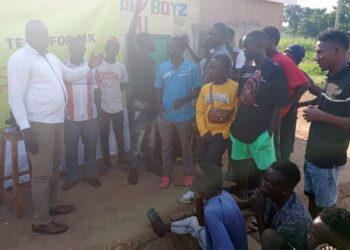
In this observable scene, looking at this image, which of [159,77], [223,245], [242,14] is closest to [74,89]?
[159,77]

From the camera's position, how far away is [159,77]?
173 inches

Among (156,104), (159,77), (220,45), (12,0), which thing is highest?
(12,0)

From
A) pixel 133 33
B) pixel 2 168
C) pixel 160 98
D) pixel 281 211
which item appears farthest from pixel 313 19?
pixel 281 211

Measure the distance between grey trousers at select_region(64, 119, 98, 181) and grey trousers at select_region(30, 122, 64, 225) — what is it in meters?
0.86

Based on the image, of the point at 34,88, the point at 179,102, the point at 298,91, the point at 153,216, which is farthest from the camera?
the point at 179,102

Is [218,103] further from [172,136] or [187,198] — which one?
[187,198]

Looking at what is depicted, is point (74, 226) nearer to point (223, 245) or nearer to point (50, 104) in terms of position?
point (50, 104)

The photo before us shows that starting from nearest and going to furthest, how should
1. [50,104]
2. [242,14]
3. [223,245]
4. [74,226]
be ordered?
[223,245], [50,104], [74,226], [242,14]

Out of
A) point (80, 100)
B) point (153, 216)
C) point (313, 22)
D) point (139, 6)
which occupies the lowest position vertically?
point (153, 216)

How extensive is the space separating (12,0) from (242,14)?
4414 mm

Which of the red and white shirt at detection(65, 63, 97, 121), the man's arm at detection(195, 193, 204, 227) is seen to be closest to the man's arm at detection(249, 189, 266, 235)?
the man's arm at detection(195, 193, 204, 227)

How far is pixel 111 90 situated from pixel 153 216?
72.3 inches

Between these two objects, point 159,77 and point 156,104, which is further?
point 156,104

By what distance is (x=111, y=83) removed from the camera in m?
4.82
